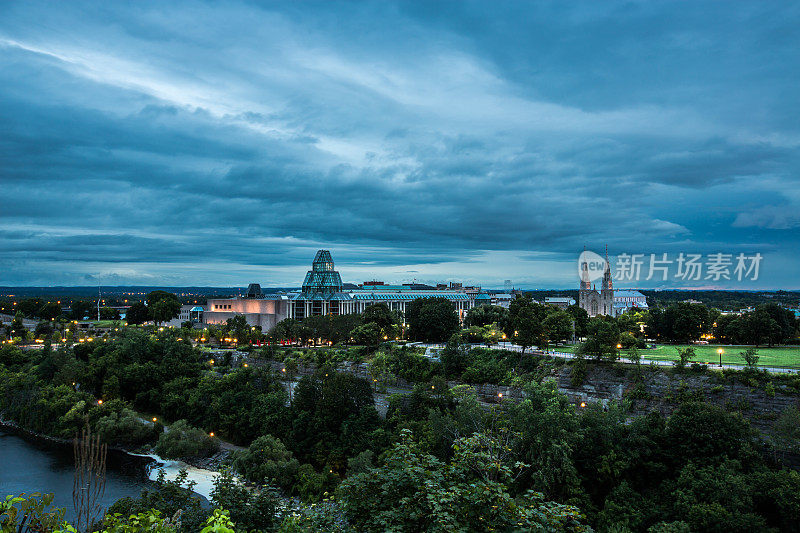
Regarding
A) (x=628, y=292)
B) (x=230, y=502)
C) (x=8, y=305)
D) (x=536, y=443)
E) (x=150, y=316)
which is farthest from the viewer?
(x=628, y=292)

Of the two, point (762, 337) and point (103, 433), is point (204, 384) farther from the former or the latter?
point (762, 337)

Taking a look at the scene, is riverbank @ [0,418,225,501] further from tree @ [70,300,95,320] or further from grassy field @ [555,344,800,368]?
tree @ [70,300,95,320]

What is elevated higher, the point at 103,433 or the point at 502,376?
the point at 502,376

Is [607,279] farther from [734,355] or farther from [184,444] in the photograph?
[184,444]

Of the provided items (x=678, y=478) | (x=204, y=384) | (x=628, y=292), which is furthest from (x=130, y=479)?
(x=628, y=292)

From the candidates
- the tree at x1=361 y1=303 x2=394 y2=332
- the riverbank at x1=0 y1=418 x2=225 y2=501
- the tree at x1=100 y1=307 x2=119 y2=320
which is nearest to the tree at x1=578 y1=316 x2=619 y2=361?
the tree at x1=361 y1=303 x2=394 y2=332

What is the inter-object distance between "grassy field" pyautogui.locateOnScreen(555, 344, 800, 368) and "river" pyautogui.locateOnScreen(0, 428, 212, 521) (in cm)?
4094

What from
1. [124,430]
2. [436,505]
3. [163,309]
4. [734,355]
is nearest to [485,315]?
[734,355]

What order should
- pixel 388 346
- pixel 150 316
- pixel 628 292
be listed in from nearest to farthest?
pixel 388 346 < pixel 150 316 < pixel 628 292

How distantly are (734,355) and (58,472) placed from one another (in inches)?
2378

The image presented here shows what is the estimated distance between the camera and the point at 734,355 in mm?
43375

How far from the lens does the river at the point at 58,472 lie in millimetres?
35312

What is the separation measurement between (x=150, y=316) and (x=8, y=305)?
255 feet

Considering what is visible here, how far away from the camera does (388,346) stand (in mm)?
58438
